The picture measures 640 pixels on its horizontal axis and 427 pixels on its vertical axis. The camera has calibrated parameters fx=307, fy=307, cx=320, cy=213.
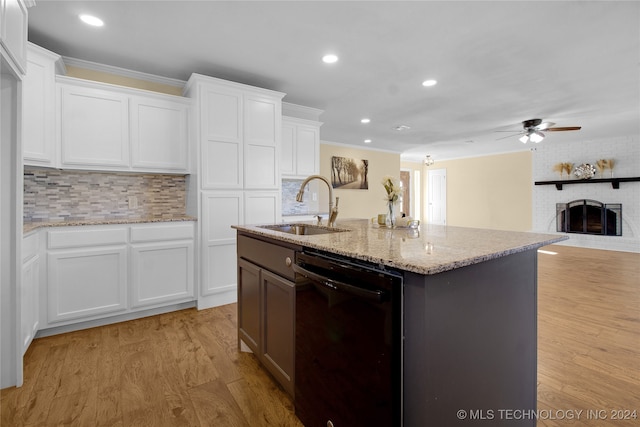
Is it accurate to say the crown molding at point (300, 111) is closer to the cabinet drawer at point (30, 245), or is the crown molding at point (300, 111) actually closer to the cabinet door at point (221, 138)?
the cabinet door at point (221, 138)

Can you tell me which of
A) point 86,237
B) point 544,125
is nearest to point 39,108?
point 86,237

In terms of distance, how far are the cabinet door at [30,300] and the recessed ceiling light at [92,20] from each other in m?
1.78

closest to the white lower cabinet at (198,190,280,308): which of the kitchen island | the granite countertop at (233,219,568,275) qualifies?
the granite countertop at (233,219,568,275)

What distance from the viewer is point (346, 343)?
1.19m

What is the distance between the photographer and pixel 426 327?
946mm

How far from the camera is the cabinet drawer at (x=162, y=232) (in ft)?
9.16

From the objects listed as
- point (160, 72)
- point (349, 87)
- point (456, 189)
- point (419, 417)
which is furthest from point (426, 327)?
point (456, 189)

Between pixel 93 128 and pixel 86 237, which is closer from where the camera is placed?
pixel 86 237

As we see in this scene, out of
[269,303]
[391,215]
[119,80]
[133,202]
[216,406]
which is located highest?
[119,80]

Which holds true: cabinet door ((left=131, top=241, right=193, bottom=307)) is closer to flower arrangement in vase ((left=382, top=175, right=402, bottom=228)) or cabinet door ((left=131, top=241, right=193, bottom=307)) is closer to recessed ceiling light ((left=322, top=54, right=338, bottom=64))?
flower arrangement in vase ((left=382, top=175, right=402, bottom=228))

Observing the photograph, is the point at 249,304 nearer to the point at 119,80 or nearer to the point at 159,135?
the point at 159,135

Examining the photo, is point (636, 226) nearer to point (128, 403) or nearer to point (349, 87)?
point (349, 87)

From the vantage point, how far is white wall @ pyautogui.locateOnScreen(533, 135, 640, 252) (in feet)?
20.7

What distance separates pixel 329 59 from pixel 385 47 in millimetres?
528
